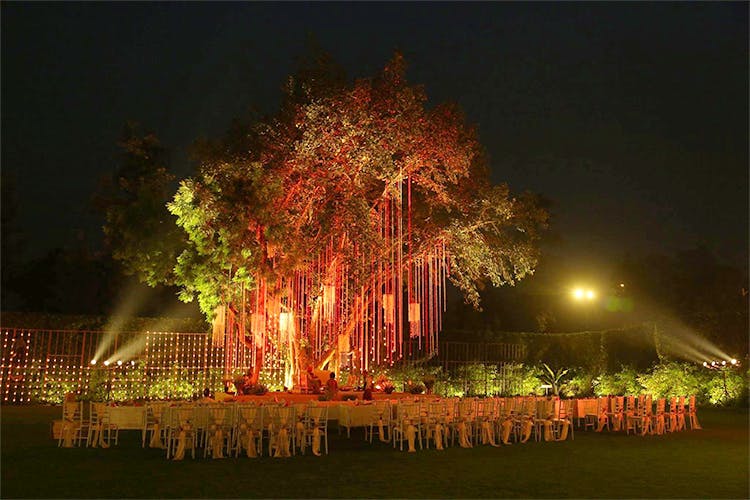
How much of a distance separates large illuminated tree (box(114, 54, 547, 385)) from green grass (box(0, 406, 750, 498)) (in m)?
4.96

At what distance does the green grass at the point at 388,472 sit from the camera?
26.7ft

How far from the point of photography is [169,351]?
65.5 ft

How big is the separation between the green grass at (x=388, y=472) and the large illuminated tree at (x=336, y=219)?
496cm

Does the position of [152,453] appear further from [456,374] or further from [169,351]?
[456,374]

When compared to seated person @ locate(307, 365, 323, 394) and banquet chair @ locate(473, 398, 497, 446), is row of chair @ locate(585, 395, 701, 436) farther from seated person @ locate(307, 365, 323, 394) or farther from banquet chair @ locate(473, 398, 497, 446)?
seated person @ locate(307, 365, 323, 394)

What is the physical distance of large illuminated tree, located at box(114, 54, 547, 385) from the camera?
651 inches

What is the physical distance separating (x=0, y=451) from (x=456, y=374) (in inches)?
602

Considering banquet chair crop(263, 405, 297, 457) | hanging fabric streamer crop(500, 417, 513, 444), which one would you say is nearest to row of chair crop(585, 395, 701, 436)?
hanging fabric streamer crop(500, 417, 513, 444)

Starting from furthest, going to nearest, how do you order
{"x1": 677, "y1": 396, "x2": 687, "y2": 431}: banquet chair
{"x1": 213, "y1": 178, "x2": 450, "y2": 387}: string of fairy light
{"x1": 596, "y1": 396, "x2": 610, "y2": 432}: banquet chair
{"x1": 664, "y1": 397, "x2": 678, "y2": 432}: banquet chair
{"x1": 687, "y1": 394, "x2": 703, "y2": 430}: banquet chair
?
1. {"x1": 213, "y1": 178, "x2": 450, "y2": 387}: string of fairy light
2. {"x1": 687, "y1": 394, "x2": 703, "y2": 430}: banquet chair
3. {"x1": 677, "y1": 396, "x2": 687, "y2": 431}: banquet chair
4. {"x1": 664, "y1": 397, "x2": 678, "y2": 432}: banquet chair
5. {"x1": 596, "y1": 396, "x2": 610, "y2": 432}: banquet chair

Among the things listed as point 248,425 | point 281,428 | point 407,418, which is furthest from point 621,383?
point 248,425

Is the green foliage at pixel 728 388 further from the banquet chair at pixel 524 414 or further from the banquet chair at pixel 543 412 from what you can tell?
the banquet chair at pixel 524 414

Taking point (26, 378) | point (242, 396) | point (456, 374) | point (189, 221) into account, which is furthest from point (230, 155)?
point (456, 374)

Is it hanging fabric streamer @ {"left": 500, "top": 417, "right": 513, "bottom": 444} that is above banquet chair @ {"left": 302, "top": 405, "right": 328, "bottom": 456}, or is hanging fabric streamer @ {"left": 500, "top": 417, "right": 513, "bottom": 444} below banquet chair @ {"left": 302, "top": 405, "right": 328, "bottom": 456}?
below

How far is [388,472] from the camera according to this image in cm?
951
